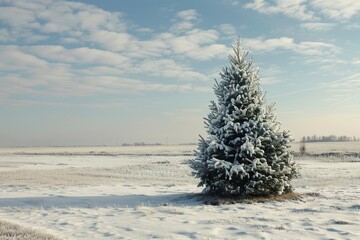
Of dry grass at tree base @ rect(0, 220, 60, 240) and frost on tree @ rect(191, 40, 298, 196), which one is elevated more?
frost on tree @ rect(191, 40, 298, 196)

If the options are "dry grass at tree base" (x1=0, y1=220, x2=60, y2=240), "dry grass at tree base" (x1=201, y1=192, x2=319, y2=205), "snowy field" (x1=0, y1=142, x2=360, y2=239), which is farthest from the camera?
"dry grass at tree base" (x1=201, y1=192, x2=319, y2=205)

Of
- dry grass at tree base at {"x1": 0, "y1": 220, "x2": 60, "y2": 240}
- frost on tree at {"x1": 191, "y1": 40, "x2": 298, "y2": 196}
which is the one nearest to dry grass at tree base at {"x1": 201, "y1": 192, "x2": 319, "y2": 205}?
frost on tree at {"x1": 191, "y1": 40, "x2": 298, "y2": 196}

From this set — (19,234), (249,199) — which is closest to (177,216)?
(249,199)

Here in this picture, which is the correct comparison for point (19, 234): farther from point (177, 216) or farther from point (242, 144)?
point (242, 144)

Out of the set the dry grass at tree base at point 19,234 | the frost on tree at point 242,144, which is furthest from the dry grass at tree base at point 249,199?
the dry grass at tree base at point 19,234

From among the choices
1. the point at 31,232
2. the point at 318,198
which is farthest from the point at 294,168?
the point at 31,232

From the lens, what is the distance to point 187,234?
10.4 metres

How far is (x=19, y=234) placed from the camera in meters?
10.1

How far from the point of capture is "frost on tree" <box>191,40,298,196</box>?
16016 millimetres

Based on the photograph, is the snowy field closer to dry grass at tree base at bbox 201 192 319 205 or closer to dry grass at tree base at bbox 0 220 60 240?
dry grass at tree base at bbox 0 220 60 240

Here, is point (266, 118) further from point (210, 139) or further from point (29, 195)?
point (29, 195)

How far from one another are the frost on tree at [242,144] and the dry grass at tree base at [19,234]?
746 cm

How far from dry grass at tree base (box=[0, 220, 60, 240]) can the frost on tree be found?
746cm

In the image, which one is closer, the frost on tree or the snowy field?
the snowy field
